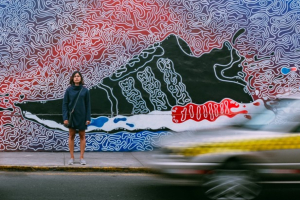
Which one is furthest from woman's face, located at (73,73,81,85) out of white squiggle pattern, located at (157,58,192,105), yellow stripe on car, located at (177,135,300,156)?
yellow stripe on car, located at (177,135,300,156)

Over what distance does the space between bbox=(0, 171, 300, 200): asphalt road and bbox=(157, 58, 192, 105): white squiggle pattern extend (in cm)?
328

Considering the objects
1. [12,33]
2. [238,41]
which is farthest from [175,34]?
[12,33]

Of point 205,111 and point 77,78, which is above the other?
point 77,78

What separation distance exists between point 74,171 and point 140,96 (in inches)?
118

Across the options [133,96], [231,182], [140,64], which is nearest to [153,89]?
[133,96]

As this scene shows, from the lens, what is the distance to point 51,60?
1145cm

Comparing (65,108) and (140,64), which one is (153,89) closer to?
(140,64)

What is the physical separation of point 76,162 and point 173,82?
3186mm

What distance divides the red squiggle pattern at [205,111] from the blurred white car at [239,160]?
16.7 feet

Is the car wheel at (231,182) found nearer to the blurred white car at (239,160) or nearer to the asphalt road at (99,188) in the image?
the blurred white car at (239,160)

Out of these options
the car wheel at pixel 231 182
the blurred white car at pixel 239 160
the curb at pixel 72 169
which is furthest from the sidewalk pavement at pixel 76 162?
the car wheel at pixel 231 182

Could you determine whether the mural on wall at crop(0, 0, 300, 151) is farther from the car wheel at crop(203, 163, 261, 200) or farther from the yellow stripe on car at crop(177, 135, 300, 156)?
the car wheel at crop(203, 163, 261, 200)

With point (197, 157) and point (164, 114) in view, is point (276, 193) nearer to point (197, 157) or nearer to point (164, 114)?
point (197, 157)

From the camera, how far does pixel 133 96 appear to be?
1168 centimetres
